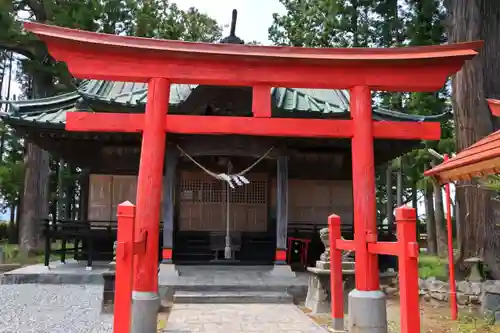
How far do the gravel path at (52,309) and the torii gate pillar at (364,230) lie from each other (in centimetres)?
388

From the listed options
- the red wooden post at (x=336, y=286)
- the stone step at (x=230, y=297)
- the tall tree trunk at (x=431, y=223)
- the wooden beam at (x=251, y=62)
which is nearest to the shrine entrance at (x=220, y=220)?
the stone step at (x=230, y=297)

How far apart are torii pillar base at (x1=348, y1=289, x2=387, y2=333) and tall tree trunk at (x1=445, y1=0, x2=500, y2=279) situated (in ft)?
13.9

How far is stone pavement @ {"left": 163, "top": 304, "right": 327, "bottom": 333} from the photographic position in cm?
643

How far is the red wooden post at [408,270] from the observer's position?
4.50 m

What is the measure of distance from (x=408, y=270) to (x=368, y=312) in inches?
51.3

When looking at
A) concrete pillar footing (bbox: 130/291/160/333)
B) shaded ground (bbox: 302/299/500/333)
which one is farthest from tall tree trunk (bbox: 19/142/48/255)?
concrete pillar footing (bbox: 130/291/160/333)

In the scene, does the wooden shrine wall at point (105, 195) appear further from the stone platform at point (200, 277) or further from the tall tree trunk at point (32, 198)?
the tall tree trunk at point (32, 198)

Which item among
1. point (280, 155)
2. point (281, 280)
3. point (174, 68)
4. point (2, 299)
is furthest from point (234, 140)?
point (2, 299)

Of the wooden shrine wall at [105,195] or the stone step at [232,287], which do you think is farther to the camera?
the wooden shrine wall at [105,195]

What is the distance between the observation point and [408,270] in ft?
14.9

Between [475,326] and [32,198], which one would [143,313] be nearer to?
[475,326]

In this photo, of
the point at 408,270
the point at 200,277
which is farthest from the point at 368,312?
the point at 200,277

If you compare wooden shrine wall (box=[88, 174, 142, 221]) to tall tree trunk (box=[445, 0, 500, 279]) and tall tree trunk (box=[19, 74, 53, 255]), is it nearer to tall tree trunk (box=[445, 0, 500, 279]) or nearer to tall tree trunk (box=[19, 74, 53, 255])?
tall tree trunk (box=[19, 74, 53, 255])

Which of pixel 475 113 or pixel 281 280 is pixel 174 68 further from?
pixel 475 113
